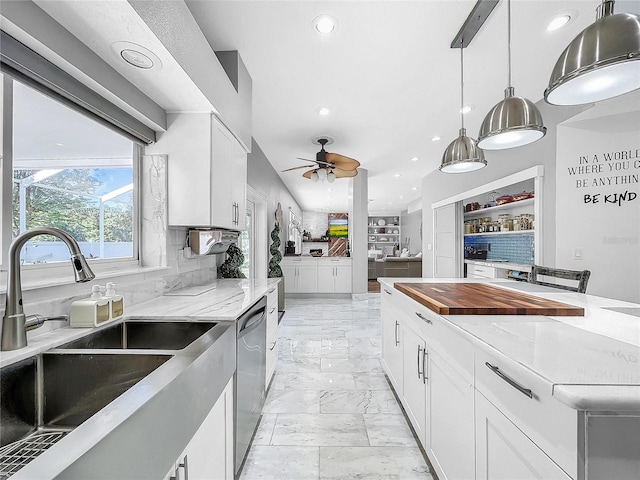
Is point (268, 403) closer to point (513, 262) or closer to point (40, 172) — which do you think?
point (40, 172)

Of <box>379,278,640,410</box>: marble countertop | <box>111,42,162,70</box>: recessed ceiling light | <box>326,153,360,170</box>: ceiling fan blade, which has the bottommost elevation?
<box>379,278,640,410</box>: marble countertop

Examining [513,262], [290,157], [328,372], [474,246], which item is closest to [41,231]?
[328,372]

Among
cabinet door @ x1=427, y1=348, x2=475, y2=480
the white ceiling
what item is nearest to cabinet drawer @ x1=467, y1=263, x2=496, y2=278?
the white ceiling

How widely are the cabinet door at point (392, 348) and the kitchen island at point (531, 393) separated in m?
0.44

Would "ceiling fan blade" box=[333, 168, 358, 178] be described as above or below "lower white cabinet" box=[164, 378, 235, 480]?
above

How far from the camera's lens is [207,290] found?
216 centimetres

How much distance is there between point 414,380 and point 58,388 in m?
1.68

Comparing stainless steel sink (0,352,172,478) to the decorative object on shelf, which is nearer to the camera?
stainless steel sink (0,352,172,478)

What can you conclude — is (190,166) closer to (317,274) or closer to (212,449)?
(212,449)

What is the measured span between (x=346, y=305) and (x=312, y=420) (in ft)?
12.8

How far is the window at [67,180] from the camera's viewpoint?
3.75 ft

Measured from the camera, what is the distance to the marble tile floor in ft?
5.23

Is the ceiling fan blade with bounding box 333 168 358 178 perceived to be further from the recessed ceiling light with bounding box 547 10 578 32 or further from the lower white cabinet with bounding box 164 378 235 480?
the lower white cabinet with bounding box 164 378 235 480

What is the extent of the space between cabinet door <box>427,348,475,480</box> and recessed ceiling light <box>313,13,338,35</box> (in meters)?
2.12
